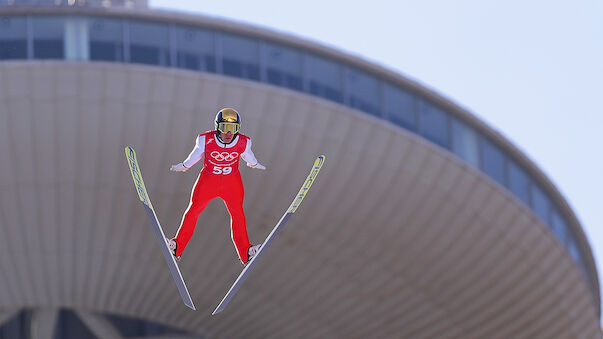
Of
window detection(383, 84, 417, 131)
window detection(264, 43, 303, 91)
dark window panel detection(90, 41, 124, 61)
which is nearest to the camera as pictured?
dark window panel detection(90, 41, 124, 61)

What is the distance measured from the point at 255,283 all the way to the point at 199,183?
2409cm

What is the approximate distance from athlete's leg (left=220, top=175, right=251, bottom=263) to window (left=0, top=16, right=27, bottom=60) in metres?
19.1

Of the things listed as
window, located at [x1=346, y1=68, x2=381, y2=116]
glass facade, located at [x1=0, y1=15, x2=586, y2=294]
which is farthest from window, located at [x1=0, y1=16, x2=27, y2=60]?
window, located at [x1=346, y1=68, x2=381, y2=116]

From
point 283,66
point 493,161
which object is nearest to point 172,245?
point 283,66

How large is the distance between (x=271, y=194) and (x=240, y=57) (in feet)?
12.9

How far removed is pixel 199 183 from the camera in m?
20.2

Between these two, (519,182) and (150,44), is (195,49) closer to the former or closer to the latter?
(150,44)

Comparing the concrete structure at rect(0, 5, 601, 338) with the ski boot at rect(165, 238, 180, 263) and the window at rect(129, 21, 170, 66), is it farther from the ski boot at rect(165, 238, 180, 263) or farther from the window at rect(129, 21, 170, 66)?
the ski boot at rect(165, 238, 180, 263)

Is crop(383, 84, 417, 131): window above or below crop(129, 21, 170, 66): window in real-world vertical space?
below

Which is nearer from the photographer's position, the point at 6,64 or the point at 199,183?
the point at 199,183

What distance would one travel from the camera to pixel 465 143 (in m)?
43.5

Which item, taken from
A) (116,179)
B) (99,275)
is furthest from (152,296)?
(116,179)

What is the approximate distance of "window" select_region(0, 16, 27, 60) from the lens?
1522 inches

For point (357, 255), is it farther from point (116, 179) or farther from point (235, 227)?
point (235, 227)
